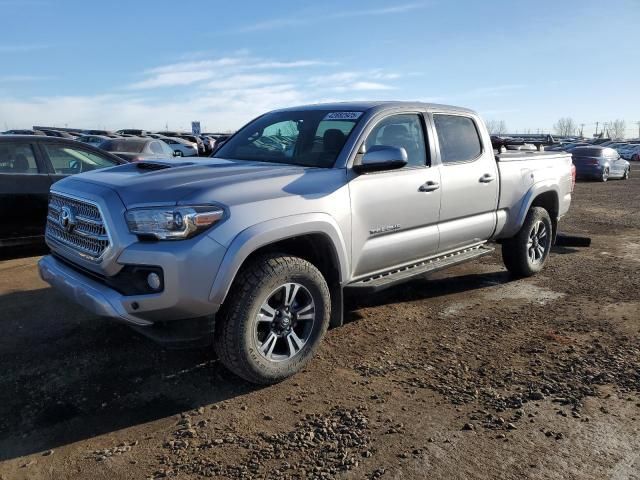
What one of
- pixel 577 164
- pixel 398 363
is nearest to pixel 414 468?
pixel 398 363

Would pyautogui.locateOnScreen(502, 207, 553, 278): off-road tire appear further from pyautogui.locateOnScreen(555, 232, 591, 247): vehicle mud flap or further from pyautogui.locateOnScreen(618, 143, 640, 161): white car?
pyautogui.locateOnScreen(618, 143, 640, 161): white car

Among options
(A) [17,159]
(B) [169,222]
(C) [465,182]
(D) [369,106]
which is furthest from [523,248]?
(A) [17,159]

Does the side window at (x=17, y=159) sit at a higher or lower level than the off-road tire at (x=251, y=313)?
higher

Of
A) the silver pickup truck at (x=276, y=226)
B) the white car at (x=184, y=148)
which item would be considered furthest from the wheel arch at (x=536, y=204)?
the white car at (x=184, y=148)

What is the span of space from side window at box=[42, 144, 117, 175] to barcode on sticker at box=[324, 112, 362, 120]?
13.1ft

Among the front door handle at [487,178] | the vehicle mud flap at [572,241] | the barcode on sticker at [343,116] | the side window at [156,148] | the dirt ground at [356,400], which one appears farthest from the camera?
the side window at [156,148]

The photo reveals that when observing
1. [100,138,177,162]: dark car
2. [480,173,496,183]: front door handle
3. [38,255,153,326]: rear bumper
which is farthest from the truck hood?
[100,138,177,162]: dark car

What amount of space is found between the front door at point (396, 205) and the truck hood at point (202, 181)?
1.46 feet

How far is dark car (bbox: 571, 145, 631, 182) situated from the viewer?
2180 cm

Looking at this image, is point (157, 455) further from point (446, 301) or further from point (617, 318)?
point (617, 318)

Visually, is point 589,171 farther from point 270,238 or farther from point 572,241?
point 270,238

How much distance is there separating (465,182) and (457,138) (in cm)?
50

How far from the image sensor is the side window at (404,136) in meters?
4.40

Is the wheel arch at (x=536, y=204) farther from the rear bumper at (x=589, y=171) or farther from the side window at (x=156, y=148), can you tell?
the rear bumper at (x=589, y=171)
